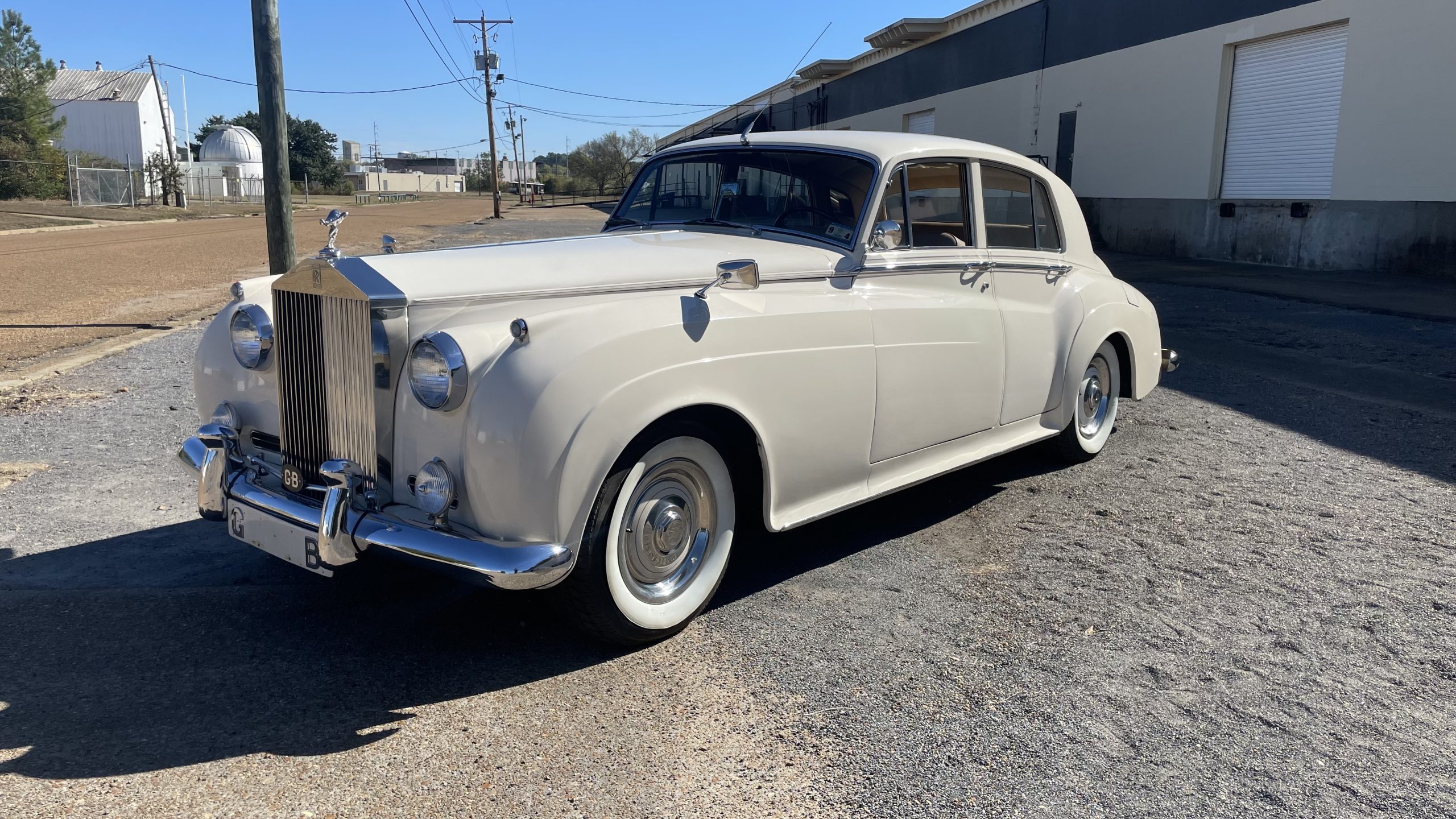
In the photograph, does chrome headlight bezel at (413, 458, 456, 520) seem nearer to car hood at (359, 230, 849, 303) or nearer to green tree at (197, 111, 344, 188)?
car hood at (359, 230, 849, 303)

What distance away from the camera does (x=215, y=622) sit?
11.0 ft

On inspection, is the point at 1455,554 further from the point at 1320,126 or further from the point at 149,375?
the point at 1320,126

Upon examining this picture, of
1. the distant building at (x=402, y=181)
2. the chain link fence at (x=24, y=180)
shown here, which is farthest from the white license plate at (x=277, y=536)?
the distant building at (x=402, y=181)

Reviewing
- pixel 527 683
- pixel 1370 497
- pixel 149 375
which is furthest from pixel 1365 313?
pixel 149 375

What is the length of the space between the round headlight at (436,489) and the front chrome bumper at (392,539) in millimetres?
62

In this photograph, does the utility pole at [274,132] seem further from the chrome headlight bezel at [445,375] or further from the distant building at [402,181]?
the distant building at [402,181]

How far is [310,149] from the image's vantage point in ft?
312

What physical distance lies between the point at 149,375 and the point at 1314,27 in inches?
648

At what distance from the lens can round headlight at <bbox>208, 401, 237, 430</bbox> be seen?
3.48 m

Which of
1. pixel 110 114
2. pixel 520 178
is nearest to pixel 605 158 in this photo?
pixel 520 178

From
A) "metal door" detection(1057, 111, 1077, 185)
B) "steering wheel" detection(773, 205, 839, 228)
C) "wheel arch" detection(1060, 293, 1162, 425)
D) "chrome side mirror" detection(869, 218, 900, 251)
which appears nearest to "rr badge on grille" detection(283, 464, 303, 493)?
"steering wheel" detection(773, 205, 839, 228)

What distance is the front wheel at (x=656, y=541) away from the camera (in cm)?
295

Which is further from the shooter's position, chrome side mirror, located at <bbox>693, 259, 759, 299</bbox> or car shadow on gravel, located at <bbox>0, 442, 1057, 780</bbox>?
chrome side mirror, located at <bbox>693, 259, 759, 299</bbox>

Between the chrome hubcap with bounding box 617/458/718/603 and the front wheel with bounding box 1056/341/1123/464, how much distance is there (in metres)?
2.51
